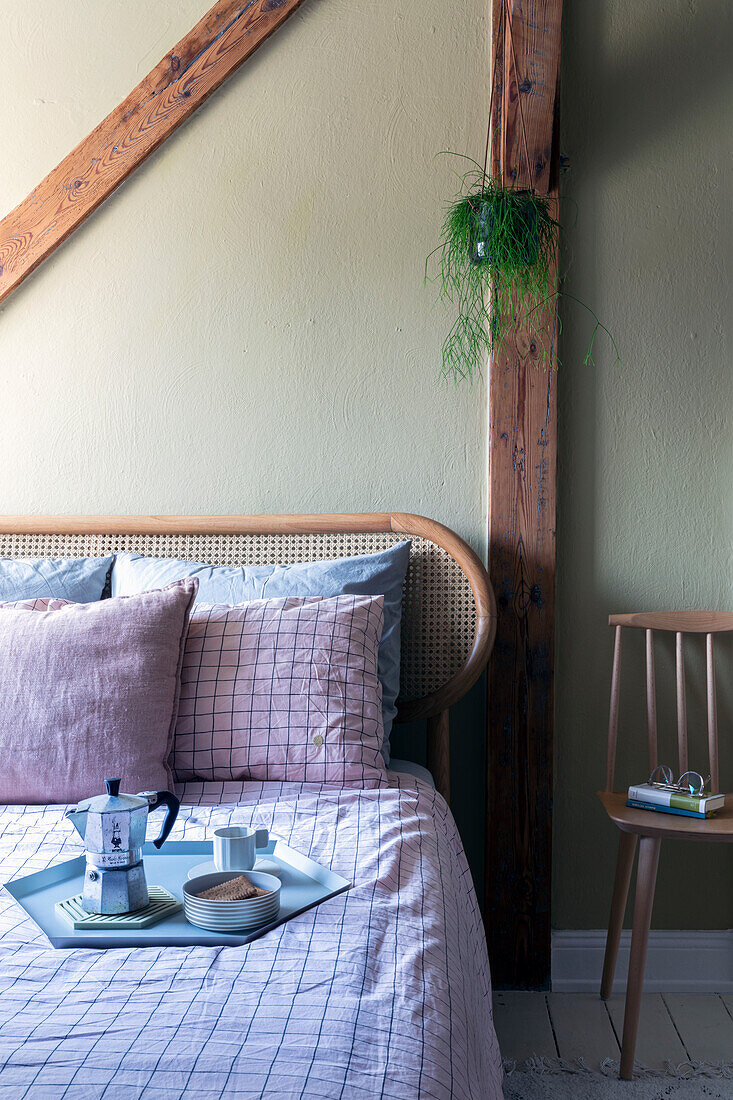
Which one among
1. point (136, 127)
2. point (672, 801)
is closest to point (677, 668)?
point (672, 801)

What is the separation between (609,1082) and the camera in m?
1.74

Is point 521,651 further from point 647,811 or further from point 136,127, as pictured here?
point 136,127

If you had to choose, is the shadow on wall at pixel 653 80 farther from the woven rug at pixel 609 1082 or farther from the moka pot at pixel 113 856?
the woven rug at pixel 609 1082

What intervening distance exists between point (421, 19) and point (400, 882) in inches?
82.0

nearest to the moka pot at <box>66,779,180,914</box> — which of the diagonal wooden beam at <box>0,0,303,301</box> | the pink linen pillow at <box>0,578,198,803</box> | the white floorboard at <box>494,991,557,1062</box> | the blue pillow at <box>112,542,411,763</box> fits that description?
the pink linen pillow at <box>0,578,198,803</box>

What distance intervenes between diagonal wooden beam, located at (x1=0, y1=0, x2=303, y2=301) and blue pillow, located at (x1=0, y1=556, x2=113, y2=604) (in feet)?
2.51

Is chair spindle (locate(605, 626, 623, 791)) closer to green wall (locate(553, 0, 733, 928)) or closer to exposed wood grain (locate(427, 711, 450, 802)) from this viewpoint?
green wall (locate(553, 0, 733, 928))

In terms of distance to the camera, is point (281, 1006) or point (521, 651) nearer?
point (281, 1006)

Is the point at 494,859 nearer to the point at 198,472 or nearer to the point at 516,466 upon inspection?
the point at 516,466

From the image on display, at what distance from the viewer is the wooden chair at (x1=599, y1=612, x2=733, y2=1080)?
1.79m

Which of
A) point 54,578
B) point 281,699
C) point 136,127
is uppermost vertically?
point 136,127

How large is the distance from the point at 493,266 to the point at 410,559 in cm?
73

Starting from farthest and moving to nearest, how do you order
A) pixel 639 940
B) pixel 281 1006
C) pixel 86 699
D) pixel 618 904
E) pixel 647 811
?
pixel 618 904 → pixel 647 811 → pixel 639 940 → pixel 86 699 → pixel 281 1006

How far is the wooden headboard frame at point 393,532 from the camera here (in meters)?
2.02
